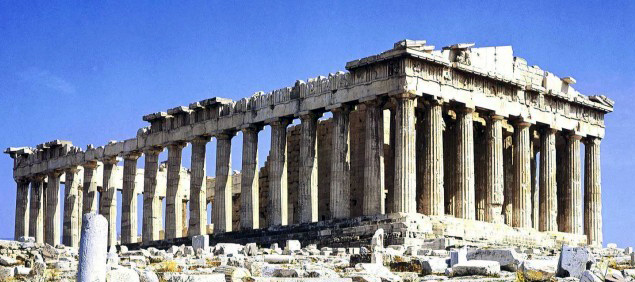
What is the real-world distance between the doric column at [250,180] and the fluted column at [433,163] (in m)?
8.10

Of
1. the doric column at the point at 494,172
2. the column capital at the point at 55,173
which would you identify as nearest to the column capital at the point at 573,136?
the doric column at the point at 494,172

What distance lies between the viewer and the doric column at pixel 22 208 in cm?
6625

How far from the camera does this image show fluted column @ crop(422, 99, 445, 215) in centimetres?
4491

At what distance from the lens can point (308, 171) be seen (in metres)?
47.9

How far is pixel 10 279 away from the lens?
81.2 ft

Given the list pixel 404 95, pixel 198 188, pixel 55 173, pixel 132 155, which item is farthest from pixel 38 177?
pixel 404 95

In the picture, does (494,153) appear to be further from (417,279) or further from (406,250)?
(417,279)

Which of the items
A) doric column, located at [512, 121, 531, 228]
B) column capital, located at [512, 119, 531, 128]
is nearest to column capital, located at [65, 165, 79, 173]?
doric column, located at [512, 121, 531, 228]

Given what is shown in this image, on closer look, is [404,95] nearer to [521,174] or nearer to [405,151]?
[405,151]

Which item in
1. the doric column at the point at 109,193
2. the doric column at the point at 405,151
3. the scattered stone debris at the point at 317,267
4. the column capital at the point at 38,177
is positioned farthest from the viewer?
the column capital at the point at 38,177

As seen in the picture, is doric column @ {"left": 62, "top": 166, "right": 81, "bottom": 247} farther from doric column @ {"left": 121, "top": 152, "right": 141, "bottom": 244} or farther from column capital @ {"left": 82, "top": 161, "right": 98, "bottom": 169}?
doric column @ {"left": 121, "top": 152, "right": 141, "bottom": 244}

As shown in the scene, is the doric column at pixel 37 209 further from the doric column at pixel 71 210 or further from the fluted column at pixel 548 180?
the fluted column at pixel 548 180

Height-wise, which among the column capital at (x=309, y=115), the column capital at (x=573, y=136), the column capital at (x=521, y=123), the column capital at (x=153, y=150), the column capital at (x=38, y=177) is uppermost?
the column capital at (x=309, y=115)

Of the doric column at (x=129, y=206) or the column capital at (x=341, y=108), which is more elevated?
the column capital at (x=341, y=108)
